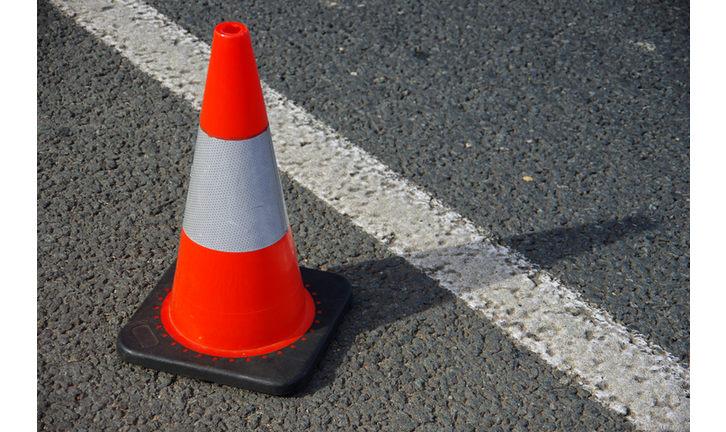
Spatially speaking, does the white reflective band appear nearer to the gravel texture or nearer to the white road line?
the white road line

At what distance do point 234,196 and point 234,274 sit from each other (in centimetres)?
29

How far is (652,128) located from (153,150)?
272 centimetres

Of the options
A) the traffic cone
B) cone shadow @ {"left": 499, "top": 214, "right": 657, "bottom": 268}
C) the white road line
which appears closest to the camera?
the traffic cone

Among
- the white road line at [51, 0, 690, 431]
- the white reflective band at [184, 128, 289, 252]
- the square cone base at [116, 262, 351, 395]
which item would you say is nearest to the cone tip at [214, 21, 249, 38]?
the white reflective band at [184, 128, 289, 252]

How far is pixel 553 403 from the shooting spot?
2.53m

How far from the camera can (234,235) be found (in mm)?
2486

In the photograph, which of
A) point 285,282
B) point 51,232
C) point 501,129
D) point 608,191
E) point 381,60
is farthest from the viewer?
point 381,60

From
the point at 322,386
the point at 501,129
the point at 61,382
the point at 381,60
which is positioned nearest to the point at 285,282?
the point at 322,386

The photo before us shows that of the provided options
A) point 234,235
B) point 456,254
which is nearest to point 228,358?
point 234,235

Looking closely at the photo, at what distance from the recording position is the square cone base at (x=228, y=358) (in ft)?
8.12

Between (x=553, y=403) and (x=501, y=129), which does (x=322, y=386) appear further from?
(x=501, y=129)

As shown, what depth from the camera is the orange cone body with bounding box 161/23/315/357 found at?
234 cm

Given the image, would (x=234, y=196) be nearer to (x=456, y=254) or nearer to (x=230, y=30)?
(x=230, y=30)

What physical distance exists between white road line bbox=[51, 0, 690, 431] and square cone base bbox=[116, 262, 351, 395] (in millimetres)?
638
